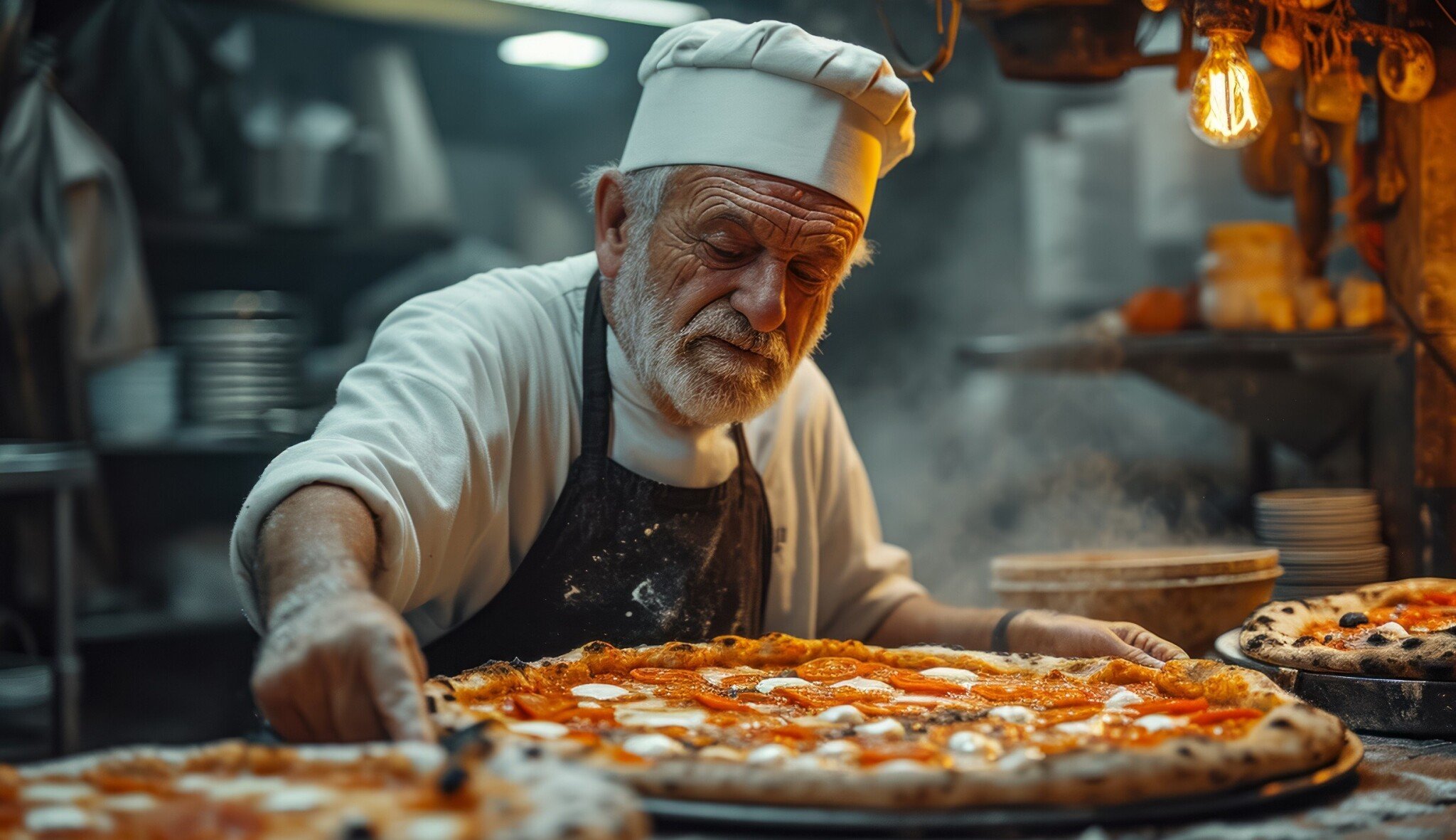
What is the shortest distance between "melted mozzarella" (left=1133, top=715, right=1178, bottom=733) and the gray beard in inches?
37.3

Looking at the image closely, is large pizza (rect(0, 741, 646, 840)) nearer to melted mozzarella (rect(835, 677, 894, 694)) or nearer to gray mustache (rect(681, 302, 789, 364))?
melted mozzarella (rect(835, 677, 894, 694))

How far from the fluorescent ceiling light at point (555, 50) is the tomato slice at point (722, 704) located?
438 cm

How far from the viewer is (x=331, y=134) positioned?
5164 millimetres

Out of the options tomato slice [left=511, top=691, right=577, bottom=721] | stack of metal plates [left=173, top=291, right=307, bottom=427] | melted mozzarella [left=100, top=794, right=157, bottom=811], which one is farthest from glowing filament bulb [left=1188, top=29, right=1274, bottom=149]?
stack of metal plates [left=173, top=291, right=307, bottom=427]

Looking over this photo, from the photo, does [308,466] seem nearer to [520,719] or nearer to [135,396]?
[520,719]

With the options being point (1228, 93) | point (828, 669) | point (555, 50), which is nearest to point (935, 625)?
point (828, 669)

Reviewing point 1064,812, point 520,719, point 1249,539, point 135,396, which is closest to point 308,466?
point 520,719

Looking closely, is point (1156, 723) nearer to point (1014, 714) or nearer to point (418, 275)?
point (1014, 714)

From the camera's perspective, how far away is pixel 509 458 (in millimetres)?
2197

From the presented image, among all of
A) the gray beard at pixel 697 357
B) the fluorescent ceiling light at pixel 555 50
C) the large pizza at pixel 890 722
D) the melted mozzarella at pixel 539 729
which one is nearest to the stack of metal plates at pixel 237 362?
the fluorescent ceiling light at pixel 555 50

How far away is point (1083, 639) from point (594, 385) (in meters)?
1.01

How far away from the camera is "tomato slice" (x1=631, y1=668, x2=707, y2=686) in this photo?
1.91 meters

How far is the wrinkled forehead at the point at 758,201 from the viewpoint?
2.18 metres

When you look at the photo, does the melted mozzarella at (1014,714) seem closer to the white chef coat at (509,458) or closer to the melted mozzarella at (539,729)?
the melted mozzarella at (539,729)
